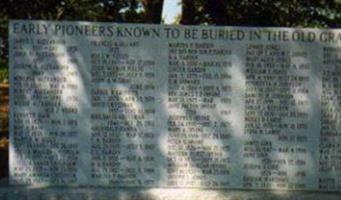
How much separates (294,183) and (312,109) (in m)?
0.85

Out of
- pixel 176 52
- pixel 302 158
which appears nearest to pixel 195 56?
pixel 176 52

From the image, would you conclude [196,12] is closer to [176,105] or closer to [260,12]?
[260,12]

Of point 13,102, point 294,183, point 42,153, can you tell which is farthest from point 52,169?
point 294,183

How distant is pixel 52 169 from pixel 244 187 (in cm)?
215

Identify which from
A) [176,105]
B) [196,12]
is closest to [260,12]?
[196,12]

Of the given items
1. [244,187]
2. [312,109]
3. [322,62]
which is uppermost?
[322,62]

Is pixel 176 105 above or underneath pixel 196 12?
underneath

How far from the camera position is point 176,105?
7805 millimetres

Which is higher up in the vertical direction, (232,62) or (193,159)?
(232,62)

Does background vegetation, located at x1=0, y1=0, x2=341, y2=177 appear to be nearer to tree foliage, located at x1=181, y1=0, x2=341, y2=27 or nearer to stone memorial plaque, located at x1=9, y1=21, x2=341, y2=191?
tree foliage, located at x1=181, y1=0, x2=341, y2=27

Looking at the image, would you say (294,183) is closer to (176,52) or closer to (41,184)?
(176,52)

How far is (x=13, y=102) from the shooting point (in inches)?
308

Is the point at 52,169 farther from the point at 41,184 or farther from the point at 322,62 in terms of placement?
the point at 322,62

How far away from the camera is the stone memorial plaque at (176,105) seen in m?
7.78
